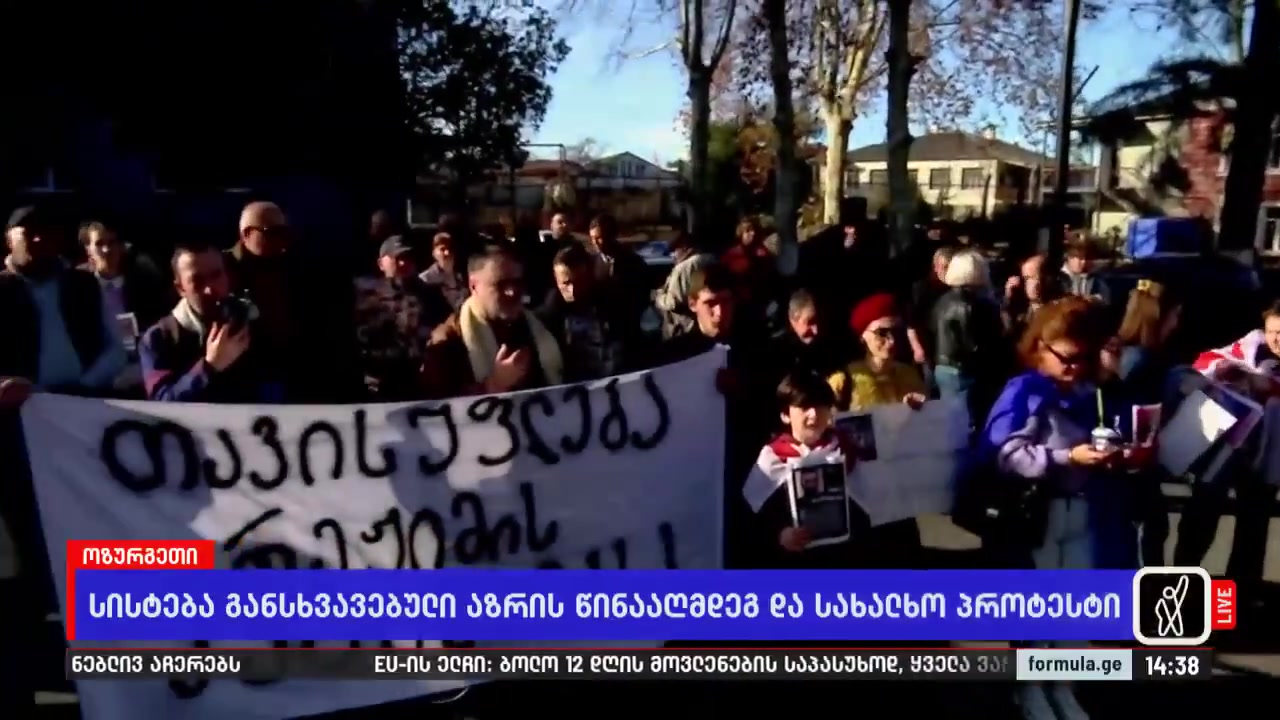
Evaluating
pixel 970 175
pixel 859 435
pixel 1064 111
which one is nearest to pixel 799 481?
pixel 859 435

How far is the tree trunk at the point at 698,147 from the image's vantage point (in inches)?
547

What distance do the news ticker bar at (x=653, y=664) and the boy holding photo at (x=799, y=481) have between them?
344 mm

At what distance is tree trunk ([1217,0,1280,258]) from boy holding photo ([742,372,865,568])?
11.9 m

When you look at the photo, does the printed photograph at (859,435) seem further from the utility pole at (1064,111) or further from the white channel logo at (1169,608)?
the utility pole at (1064,111)

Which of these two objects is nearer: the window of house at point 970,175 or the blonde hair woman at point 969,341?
the blonde hair woman at point 969,341

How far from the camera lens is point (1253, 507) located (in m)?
4.62

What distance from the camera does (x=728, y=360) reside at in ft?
12.3

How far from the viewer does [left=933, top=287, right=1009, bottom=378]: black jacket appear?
17.6 ft

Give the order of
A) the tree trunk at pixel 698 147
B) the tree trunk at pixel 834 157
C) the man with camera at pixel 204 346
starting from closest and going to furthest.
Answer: the man with camera at pixel 204 346 < the tree trunk at pixel 698 147 < the tree trunk at pixel 834 157

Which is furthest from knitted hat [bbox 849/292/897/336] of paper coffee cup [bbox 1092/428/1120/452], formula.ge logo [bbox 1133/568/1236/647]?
formula.ge logo [bbox 1133/568/1236/647]

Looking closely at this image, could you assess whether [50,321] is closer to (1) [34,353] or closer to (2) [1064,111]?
(1) [34,353]

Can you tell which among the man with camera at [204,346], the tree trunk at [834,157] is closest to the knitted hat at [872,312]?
the man with camera at [204,346]

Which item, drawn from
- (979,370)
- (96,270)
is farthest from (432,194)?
(979,370)

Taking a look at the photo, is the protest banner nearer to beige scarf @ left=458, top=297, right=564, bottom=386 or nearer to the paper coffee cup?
the paper coffee cup
